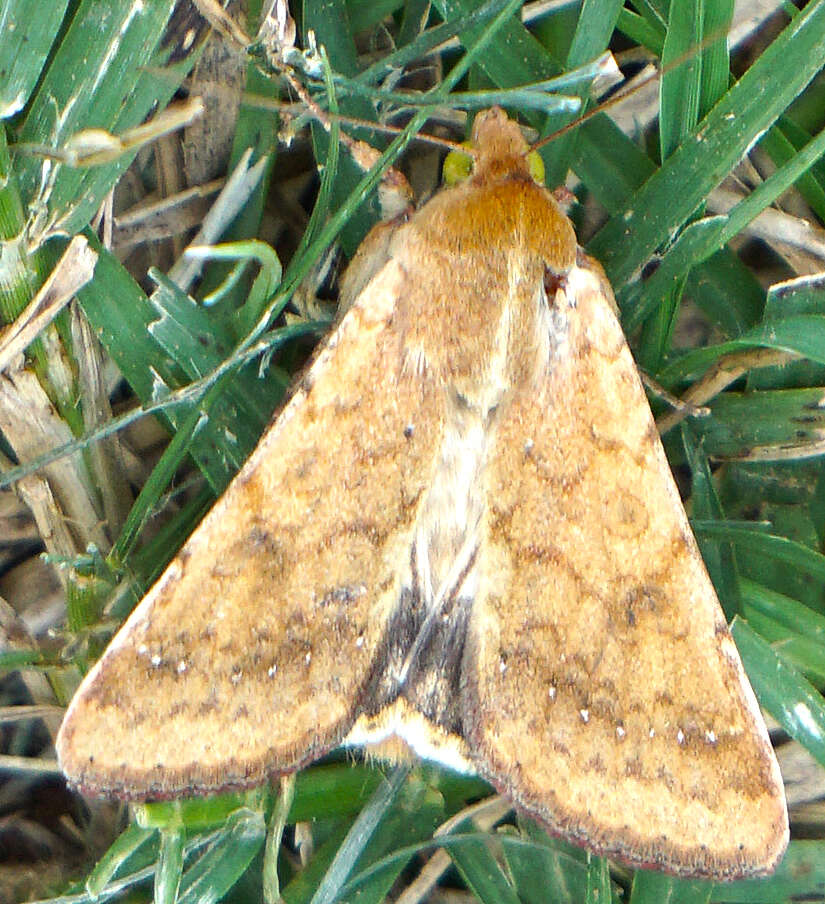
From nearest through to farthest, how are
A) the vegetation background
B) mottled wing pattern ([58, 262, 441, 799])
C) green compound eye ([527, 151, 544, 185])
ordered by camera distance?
mottled wing pattern ([58, 262, 441, 799])
the vegetation background
green compound eye ([527, 151, 544, 185])

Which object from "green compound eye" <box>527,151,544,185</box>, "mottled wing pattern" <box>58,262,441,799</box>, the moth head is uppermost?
the moth head

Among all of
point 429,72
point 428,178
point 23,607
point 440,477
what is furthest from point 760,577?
point 23,607

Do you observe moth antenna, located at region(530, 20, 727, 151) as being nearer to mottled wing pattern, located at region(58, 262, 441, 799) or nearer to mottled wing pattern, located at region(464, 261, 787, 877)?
mottled wing pattern, located at region(464, 261, 787, 877)

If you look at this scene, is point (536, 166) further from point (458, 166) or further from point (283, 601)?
point (283, 601)

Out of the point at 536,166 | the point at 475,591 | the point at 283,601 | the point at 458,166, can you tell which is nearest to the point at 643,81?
the point at 536,166

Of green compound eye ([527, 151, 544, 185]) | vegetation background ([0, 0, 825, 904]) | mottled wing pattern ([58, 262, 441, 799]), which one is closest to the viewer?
mottled wing pattern ([58, 262, 441, 799])

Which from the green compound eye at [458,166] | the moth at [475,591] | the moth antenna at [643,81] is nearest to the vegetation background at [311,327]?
the moth antenna at [643,81]

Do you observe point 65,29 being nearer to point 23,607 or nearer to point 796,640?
point 23,607

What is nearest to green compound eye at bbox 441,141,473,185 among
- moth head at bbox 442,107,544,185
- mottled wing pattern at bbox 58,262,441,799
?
moth head at bbox 442,107,544,185
